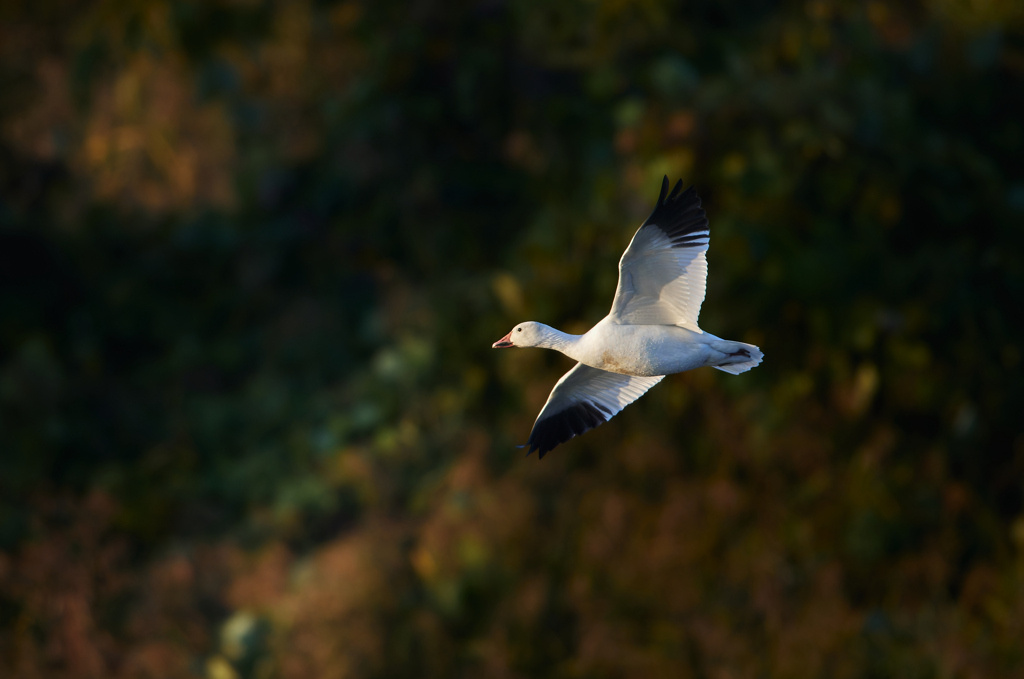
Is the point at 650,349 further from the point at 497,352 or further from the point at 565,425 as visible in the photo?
the point at 497,352

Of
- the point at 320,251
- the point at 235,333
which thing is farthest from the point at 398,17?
the point at 235,333

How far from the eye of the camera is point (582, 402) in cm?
535

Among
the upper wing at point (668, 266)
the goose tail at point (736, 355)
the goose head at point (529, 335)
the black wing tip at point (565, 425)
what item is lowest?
the black wing tip at point (565, 425)

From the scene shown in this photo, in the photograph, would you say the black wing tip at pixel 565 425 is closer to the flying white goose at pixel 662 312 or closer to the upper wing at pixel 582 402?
the upper wing at pixel 582 402

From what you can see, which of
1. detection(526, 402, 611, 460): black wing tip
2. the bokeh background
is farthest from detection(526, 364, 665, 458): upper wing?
the bokeh background

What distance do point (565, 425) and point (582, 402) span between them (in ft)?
0.51

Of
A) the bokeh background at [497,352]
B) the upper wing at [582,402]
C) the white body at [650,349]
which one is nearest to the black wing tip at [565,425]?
the upper wing at [582,402]

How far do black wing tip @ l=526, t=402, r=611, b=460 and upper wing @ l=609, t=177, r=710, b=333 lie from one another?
635mm

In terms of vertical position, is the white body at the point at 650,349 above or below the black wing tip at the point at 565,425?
above

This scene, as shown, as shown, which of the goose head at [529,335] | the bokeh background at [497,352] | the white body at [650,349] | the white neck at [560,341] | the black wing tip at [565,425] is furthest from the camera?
the bokeh background at [497,352]

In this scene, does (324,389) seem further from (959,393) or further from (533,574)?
(959,393)

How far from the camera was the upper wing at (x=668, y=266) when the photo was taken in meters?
4.65

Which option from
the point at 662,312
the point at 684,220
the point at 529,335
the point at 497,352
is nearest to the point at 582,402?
the point at 529,335

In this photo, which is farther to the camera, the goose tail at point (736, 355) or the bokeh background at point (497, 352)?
the bokeh background at point (497, 352)
